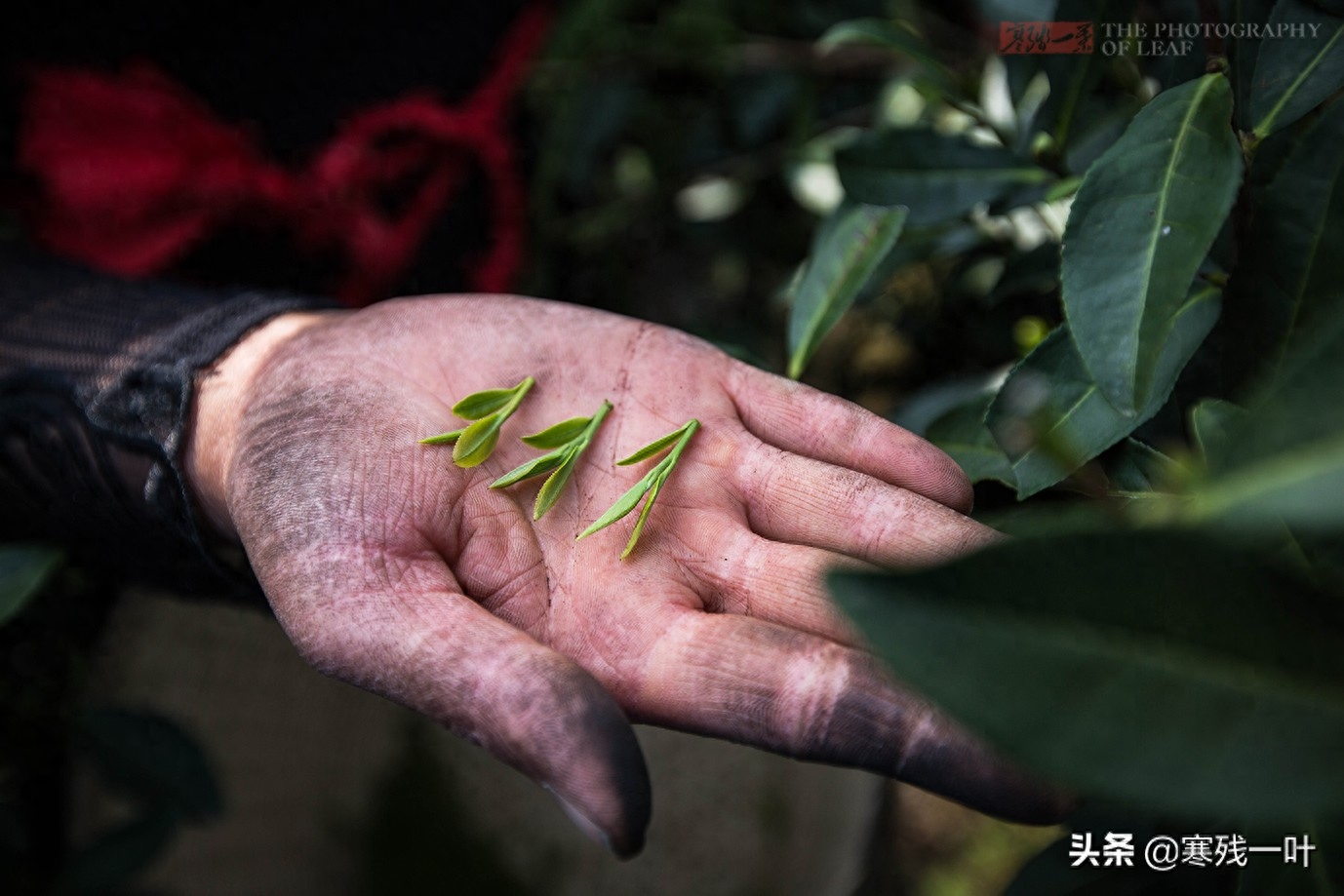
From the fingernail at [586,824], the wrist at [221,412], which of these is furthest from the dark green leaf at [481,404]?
the fingernail at [586,824]

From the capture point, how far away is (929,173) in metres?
0.85

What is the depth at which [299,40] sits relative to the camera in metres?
1.29

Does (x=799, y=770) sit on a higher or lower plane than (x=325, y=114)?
lower

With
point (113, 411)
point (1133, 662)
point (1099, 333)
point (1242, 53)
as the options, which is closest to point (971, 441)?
point (1099, 333)

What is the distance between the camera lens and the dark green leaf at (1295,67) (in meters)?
0.62

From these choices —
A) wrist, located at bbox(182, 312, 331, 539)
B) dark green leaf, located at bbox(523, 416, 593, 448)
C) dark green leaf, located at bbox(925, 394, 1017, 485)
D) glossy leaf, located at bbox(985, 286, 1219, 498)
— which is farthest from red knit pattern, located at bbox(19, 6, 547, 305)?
glossy leaf, located at bbox(985, 286, 1219, 498)

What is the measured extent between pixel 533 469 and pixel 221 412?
32cm

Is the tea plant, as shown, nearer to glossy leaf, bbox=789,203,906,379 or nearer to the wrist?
glossy leaf, bbox=789,203,906,379

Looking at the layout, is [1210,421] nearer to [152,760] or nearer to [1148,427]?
[1148,427]

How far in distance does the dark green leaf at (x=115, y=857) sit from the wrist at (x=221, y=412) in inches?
14.7

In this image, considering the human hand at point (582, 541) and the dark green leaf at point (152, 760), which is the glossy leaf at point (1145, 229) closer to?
the human hand at point (582, 541)

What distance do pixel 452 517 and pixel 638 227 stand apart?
38.8 inches

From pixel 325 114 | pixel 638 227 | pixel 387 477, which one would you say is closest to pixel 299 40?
pixel 325 114

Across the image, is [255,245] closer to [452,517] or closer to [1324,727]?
[452,517]
